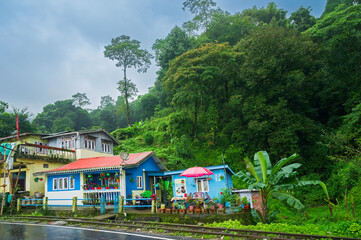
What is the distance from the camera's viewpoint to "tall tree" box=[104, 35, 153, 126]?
40.8m

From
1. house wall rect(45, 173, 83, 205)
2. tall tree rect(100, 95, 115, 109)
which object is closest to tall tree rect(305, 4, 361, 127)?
house wall rect(45, 173, 83, 205)

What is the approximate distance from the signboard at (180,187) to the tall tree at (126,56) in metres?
25.7

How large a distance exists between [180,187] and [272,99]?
39.5 ft

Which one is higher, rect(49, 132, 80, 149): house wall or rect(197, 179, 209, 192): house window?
rect(49, 132, 80, 149): house wall

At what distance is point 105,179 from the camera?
16203 mm

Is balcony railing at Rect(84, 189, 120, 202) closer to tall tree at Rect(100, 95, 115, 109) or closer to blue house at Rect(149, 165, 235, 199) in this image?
blue house at Rect(149, 165, 235, 199)

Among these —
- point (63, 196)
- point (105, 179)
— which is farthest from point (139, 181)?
point (63, 196)

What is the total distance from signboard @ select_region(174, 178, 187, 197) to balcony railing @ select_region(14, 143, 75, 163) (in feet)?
34.6

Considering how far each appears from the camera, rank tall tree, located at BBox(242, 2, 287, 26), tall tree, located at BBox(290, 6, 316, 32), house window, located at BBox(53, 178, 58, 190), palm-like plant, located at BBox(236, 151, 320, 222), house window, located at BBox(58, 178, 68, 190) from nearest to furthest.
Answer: palm-like plant, located at BBox(236, 151, 320, 222)
house window, located at BBox(58, 178, 68, 190)
house window, located at BBox(53, 178, 58, 190)
tall tree, located at BBox(290, 6, 316, 32)
tall tree, located at BBox(242, 2, 287, 26)

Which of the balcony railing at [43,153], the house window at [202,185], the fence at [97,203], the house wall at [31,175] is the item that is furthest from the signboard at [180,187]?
the house wall at [31,175]

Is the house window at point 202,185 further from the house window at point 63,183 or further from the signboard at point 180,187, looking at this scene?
the house window at point 63,183

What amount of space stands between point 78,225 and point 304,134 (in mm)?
18423

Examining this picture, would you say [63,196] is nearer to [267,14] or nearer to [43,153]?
[43,153]

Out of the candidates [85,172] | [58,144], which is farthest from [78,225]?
[58,144]
